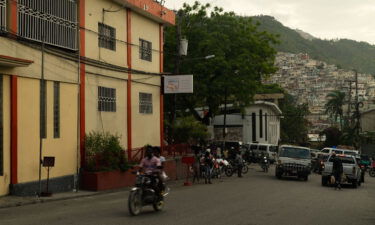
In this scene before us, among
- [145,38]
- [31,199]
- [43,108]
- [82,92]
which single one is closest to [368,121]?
[145,38]

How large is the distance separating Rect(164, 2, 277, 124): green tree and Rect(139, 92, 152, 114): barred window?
12.3 metres

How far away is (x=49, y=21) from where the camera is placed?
19.7 m

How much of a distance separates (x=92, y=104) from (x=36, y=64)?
4.50 meters

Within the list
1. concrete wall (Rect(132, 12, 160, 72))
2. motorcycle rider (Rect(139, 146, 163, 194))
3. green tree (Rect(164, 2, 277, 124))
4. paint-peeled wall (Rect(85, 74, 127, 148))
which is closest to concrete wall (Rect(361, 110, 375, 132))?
green tree (Rect(164, 2, 277, 124))

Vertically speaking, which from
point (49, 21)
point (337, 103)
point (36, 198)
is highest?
point (49, 21)

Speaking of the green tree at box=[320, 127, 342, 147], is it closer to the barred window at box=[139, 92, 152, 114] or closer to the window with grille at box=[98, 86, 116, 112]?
the barred window at box=[139, 92, 152, 114]

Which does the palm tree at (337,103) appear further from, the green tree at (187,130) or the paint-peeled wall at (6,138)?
the paint-peeled wall at (6,138)

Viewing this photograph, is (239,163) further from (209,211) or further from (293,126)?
(293,126)

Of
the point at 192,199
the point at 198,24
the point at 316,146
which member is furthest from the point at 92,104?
the point at 316,146

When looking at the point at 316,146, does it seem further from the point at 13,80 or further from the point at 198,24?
the point at 13,80

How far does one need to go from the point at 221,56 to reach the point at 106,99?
60.5 ft

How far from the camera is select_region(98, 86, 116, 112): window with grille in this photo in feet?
77.3

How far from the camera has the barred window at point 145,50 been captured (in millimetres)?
28141

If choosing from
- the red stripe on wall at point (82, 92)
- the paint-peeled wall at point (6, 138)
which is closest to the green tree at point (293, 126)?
the red stripe on wall at point (82, 92)
